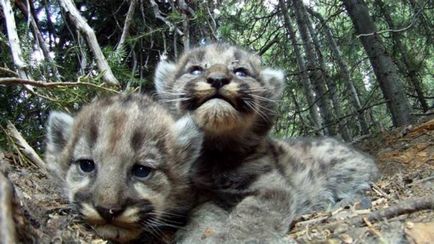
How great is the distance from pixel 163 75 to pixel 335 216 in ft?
7.63

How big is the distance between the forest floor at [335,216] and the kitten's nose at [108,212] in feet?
0.63

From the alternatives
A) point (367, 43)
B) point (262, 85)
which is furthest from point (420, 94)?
point (262, 85)

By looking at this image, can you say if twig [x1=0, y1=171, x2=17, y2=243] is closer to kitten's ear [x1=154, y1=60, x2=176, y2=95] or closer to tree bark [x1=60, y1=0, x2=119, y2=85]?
tree bark [x1=60, y1=0, x2=119, y2=85]

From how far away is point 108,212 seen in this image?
9.64ft

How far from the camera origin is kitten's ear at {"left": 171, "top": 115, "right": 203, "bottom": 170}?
372 centimetres

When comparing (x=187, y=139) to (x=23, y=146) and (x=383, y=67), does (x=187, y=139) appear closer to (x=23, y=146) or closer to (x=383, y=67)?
(x=23, y=146)

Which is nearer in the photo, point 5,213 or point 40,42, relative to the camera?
point 5,213

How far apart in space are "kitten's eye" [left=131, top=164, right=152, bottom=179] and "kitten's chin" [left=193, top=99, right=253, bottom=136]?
877mm

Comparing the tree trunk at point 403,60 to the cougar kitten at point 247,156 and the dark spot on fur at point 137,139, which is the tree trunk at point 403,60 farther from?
the dark spot on fur at point 137,139

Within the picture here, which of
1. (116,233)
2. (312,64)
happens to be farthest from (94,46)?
(312,64)

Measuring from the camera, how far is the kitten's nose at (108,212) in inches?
116

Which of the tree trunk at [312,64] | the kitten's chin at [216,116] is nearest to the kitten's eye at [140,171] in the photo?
the kitten's chin at [216,116]

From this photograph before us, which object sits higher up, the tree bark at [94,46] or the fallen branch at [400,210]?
the tree bark at [94,46]

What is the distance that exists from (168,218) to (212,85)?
1.15 meters
